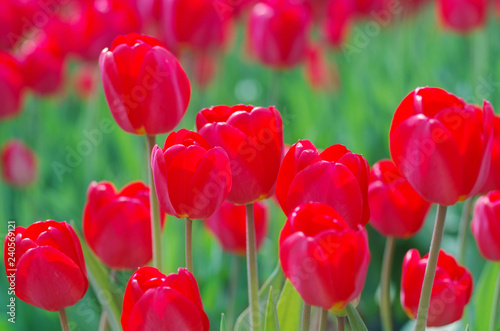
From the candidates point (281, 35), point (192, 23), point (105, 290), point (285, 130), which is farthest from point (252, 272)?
point (285, 130)

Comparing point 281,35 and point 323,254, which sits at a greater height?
point 281,35

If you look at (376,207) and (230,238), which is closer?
(376,207)

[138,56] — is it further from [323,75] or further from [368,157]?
[323,75]

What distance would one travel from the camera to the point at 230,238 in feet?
3.17

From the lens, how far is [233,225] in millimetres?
951

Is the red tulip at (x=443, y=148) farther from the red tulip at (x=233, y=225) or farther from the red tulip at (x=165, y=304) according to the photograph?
the red tulip at (x=233, y=225)

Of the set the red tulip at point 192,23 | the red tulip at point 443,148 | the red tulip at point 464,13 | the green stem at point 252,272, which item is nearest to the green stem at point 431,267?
the red tulip at point 443,148

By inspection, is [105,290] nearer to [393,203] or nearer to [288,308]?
[288,308]

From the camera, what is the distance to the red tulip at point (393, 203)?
0.69 m

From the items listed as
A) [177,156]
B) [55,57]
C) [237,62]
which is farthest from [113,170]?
[177,156]

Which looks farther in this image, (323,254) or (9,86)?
(9,86)

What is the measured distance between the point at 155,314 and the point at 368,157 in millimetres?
1130

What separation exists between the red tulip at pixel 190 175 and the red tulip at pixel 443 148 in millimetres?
131

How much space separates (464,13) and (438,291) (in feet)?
4.20
